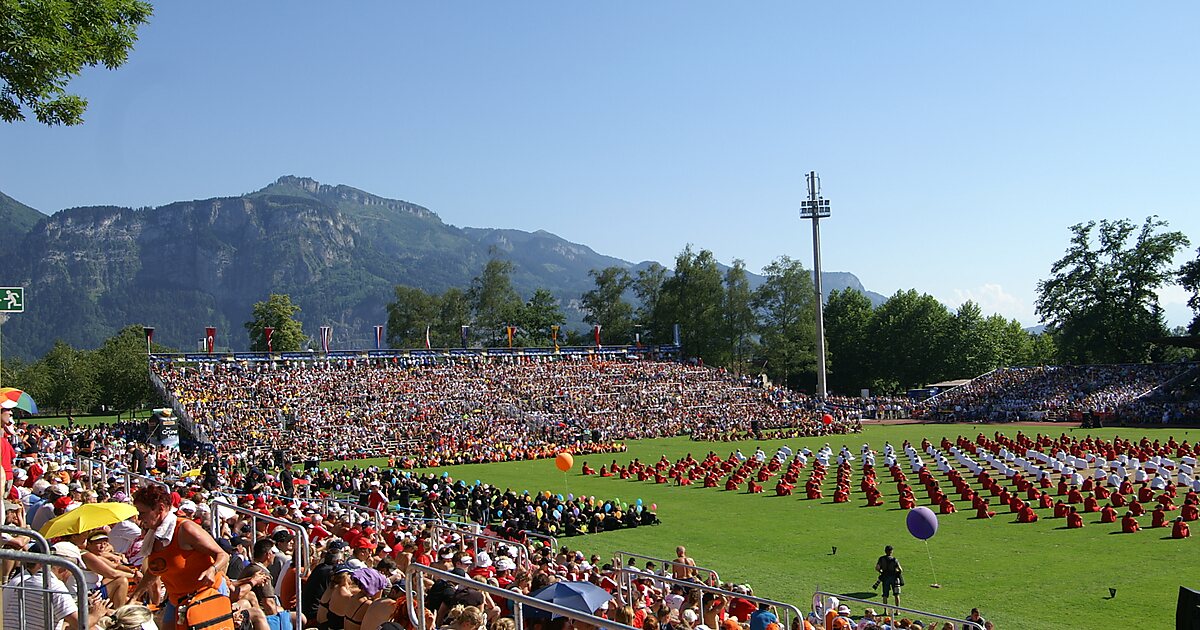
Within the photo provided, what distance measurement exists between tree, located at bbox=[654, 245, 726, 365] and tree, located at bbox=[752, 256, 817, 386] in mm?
3652

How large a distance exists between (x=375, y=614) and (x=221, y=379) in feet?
159

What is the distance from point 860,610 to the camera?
52.0 feet

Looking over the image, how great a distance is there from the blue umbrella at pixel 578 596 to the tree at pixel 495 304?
9482 centimetres

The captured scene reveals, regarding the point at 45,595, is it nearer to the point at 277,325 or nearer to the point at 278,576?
the point at 278,576

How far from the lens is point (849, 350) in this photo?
85312mm

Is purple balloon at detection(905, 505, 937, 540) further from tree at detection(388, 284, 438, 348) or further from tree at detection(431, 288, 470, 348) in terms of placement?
tree at detection(388, 284, 438, 348)

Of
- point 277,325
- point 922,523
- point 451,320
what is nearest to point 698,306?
point 451,320

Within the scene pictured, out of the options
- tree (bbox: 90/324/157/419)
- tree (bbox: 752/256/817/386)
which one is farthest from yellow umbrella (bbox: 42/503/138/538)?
tree (bbox: 752/256/817/386)

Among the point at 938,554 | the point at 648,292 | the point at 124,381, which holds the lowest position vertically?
the point at 938,554

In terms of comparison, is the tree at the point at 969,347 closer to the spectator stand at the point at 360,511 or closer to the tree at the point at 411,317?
the tree at the point at 411,317

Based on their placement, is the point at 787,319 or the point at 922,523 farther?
the point at 787,319

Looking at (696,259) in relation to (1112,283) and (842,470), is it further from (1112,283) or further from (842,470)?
(842,470)

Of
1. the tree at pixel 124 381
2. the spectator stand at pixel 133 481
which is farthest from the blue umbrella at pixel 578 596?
the tree at pixel 124 381

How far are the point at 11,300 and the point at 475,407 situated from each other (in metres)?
45.5
